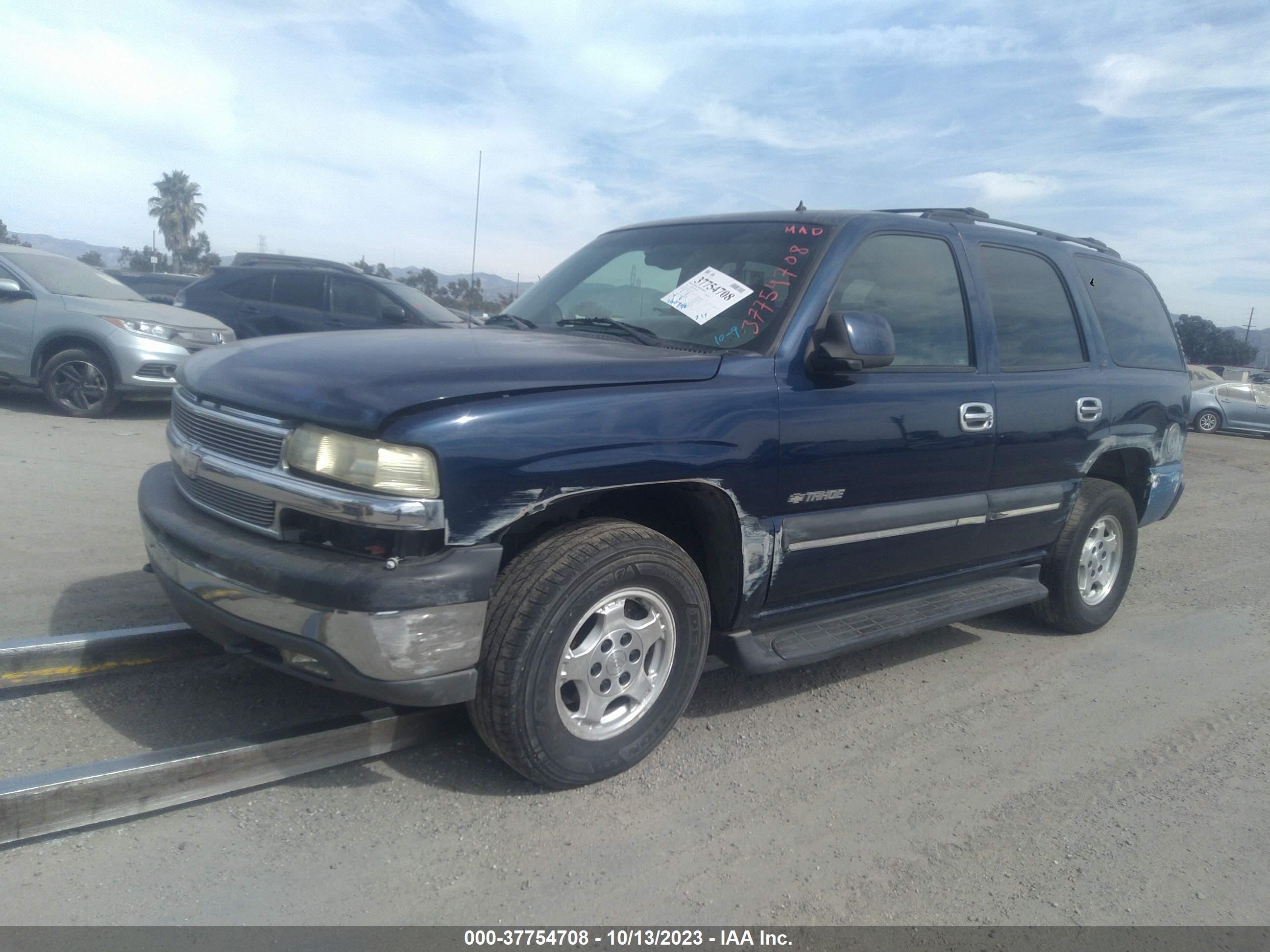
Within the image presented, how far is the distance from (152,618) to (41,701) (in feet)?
2.67

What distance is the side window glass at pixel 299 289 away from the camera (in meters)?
11.0

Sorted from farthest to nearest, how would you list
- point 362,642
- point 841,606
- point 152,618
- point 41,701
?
1. point 152,618
2. point 841,606
3. point 41,701
4. point 362,642

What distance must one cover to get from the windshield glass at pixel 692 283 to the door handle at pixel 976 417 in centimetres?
95

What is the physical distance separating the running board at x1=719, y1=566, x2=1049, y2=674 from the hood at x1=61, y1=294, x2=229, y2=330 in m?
7.73

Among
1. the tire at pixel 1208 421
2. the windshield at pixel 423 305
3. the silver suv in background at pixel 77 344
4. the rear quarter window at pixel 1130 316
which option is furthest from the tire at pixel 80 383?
the tire at pixel 1208 421

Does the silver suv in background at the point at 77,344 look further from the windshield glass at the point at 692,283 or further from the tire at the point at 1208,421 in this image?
the tire at the point at 1208,421

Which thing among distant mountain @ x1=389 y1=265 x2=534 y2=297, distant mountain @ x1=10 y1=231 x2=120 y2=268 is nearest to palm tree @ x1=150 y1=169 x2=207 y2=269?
distant mountain @ x1=10 y1=231 x2=120 y2=268

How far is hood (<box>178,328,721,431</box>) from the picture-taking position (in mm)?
2605

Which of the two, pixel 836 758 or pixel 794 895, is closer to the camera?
pixel 794 895

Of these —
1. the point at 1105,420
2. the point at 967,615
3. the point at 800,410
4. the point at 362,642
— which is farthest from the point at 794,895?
the point at 1105,420

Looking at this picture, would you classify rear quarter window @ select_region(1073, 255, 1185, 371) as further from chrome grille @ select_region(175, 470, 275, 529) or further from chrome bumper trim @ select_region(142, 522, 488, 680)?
chrome grille @ select_region(175, 470, 275, 529)
